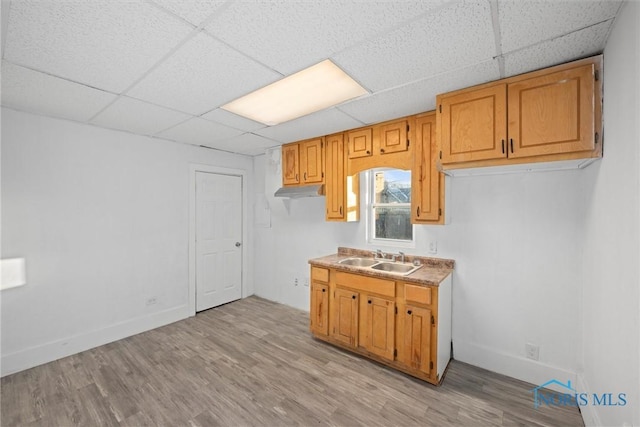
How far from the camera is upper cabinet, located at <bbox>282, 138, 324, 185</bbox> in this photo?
11.5ft

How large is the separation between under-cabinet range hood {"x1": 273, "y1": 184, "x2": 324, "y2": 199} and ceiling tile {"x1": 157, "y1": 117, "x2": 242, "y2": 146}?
3.19 feet

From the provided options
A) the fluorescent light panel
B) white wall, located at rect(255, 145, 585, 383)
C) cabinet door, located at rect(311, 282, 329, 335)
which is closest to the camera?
the fluorescent light panel

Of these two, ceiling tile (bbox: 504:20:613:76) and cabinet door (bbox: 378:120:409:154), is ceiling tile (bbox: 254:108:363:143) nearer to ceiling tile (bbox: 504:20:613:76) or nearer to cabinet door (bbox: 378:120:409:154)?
cabinet door (bbox: 378:120:409:154)

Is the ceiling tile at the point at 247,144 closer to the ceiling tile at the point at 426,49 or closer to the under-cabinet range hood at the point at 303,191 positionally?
the under-cabinet range hood at the point at 303,191

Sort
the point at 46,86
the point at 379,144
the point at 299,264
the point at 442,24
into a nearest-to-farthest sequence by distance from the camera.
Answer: the point at 442,24
the point at 46,86
the point at 379,144
the point at 299,264

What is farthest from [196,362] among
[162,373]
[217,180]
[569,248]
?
[569,248]

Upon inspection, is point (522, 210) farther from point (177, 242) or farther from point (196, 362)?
point (177, 242)

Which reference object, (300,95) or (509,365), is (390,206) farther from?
(509,365)

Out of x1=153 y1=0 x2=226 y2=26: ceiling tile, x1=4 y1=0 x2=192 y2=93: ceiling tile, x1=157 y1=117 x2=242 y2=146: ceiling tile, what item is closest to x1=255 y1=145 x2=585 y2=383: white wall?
x1=153 y1=0 x2=226 y2=26: ceiling tile

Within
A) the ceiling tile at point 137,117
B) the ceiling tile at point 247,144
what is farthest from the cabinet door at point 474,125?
the ceiling tile at point 137,117

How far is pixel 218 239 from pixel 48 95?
2609 millimetres

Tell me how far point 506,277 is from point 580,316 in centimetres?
56

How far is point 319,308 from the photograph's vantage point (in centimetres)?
312

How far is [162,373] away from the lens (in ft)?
8.28
